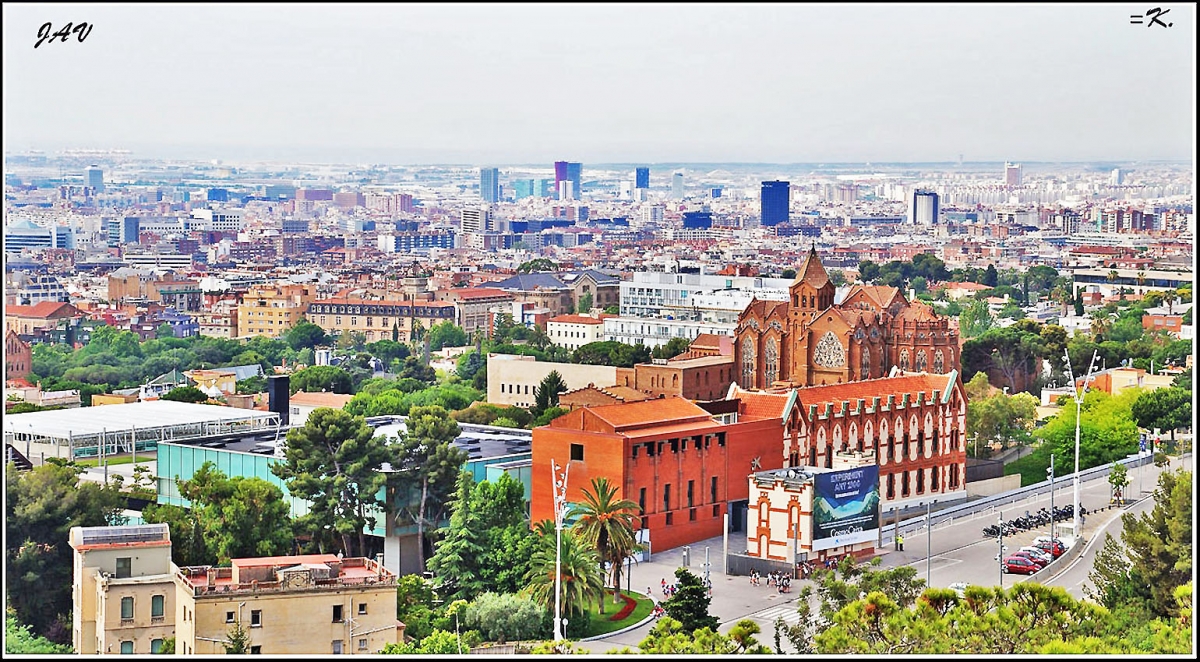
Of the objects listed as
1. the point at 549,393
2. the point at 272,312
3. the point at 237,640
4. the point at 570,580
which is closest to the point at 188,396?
the point at 549,393

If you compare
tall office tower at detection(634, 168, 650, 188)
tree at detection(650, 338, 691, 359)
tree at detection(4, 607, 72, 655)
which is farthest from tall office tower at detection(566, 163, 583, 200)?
tree at detection(4, 607, 72, 655)

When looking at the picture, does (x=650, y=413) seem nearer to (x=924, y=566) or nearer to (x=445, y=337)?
(x=924, y=566)

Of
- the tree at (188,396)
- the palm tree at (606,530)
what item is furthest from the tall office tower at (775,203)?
the palm tree at (606,530)

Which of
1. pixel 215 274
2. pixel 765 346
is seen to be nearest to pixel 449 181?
pixel 215 274

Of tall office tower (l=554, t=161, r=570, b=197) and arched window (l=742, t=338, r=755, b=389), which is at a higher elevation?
tall office tower (l=554, t=161, r=570, b=197)

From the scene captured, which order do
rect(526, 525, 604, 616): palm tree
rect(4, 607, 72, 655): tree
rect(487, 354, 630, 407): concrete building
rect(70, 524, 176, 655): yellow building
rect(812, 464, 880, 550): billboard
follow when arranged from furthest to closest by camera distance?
1. rect(487, 354, 630, 407): concrete building
2. rect(812, 464, 880, 550): billboard
3. rect(526, 525, 604, 616): palm tree
4. rect(4, 607, 72, 655): tree
5. rect(70, 524, 176, 655): yellow building

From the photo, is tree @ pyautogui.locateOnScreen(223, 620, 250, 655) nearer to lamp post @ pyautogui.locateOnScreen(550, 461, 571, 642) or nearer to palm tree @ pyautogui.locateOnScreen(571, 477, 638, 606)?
lamp post @ pyautogui.locateOnScreen(550, 461, 571, 642)

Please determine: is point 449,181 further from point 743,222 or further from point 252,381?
point 252,381
